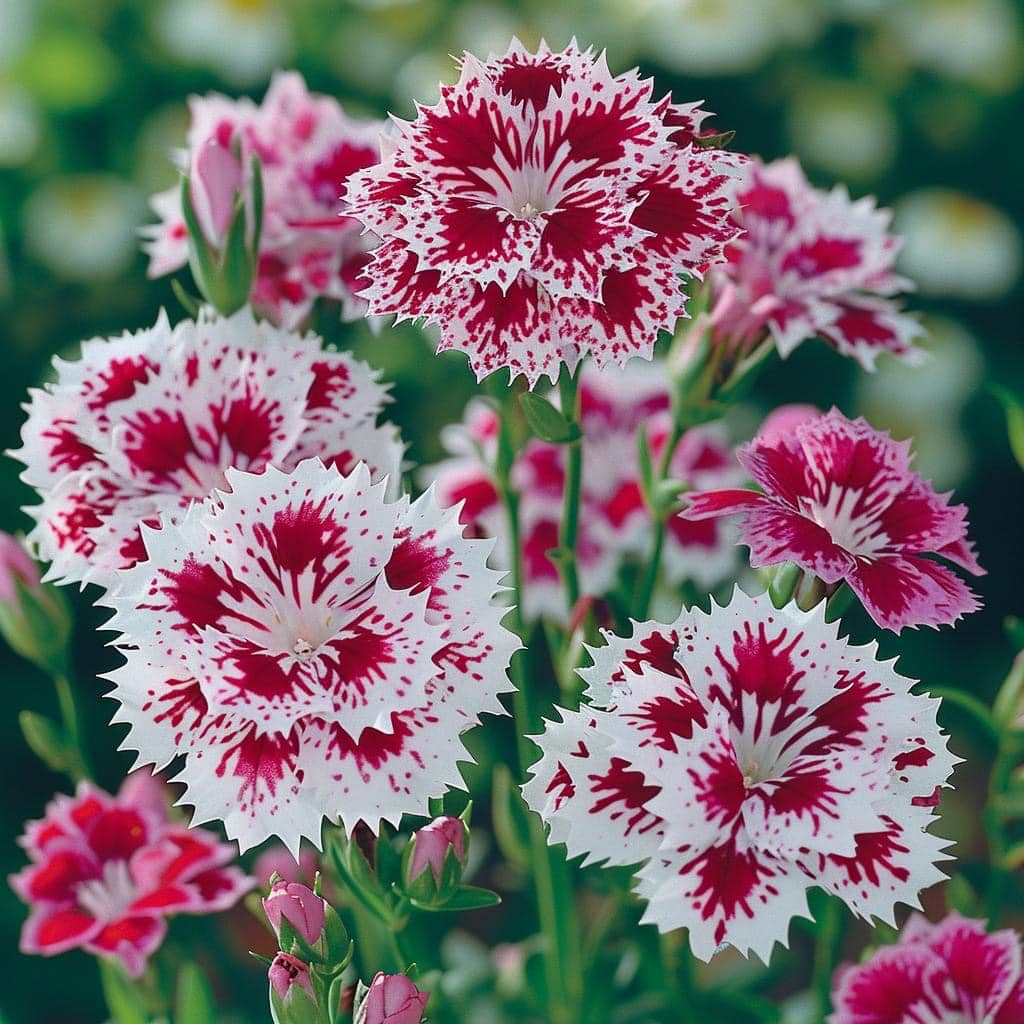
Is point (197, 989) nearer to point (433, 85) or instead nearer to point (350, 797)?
point (350, 797)

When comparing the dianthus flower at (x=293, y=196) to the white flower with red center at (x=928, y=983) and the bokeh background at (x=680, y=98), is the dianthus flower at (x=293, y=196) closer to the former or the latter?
the white flower with red center at (x=928, y=983)

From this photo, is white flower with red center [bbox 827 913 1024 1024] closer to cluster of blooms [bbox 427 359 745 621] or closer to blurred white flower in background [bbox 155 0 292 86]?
cluster of blooms [bbox 427 359 745 621]

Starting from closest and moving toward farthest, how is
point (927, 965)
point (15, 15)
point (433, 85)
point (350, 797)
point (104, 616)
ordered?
point (350, 797) → point (927, 965) → point (104, 616) → point (433, 85) → point (15, 15)

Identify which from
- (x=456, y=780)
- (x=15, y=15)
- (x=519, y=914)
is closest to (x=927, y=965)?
(x=456, y=780)

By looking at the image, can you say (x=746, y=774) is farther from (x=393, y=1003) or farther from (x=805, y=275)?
(x=805, y=275)

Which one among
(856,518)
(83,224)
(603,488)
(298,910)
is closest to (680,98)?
(83,224)

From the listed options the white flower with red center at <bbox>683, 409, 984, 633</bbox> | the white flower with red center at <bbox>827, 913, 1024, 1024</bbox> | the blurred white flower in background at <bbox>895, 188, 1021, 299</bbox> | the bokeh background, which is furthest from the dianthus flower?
the blurred white flower in background at <bbox>895, 188, 1021, 299</bbox>
